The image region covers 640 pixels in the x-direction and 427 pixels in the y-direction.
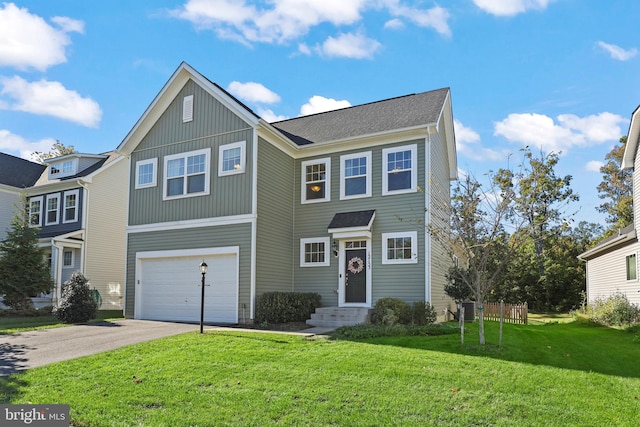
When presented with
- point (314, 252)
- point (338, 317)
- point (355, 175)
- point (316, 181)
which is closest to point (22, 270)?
point (314, 252)

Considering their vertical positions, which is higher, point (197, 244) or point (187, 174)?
point (187, 174)

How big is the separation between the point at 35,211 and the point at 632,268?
28252 mm

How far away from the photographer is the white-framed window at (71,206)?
2423 cm

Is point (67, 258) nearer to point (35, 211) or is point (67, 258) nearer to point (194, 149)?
point (35, 211)

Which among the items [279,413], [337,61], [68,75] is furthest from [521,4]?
[68,75]

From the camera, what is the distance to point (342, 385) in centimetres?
723

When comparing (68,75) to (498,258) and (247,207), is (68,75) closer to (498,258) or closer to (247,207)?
(247,207)

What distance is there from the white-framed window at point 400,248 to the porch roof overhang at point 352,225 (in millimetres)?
669

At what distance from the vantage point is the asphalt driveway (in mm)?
9648

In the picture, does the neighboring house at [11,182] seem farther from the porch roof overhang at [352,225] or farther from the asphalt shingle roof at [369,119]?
the porch roof overhang at [352,225]

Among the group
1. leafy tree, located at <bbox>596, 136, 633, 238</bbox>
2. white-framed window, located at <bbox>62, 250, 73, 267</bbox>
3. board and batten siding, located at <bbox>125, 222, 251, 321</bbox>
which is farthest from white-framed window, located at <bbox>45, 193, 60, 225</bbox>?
leafy tree, located at <bbox>596, 136, 633, 238</bbox>

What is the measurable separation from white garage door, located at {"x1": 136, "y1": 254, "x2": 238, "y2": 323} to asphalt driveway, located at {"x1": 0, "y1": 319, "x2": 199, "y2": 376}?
73.6 inches

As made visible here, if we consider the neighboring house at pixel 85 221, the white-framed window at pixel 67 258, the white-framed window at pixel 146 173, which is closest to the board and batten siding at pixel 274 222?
the white-framed window at pixel 146 173

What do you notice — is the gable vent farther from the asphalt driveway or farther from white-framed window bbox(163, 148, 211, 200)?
the asphalt driveway
